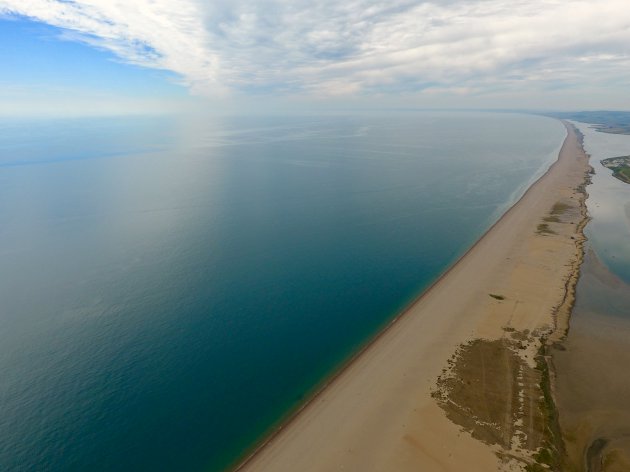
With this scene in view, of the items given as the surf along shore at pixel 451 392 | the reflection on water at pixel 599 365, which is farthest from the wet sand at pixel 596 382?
the surf along shore at pixel 451 392

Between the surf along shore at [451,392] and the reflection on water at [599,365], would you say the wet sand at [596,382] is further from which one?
the surf along shore at [451,392]

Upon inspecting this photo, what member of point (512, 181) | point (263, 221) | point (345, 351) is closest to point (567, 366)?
point (345, 351)

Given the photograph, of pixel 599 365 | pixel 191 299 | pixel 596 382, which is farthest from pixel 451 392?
pixel 191 299

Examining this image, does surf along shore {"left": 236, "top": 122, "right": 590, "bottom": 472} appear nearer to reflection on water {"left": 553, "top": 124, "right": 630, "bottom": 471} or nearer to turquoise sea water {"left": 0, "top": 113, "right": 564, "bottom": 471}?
reflection on water {"left": 553, "top": 124, "right": 630, "bottom": 471}

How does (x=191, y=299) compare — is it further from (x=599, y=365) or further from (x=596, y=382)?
(x=599, y=365)

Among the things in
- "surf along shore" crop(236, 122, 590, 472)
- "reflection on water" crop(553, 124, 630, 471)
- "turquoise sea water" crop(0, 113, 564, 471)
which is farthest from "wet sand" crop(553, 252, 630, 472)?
"turquoise sea water" crop(0, 113, 564, 471)

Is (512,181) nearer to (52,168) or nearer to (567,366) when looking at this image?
(567,366)
